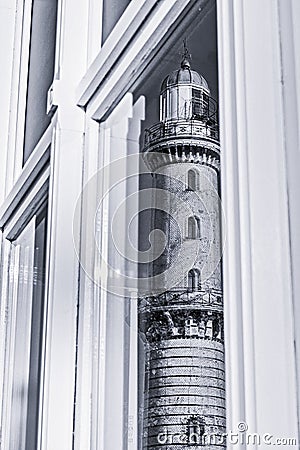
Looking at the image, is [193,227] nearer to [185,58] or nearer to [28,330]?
[185,58]

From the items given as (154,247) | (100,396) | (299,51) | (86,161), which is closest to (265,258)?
(299,51)

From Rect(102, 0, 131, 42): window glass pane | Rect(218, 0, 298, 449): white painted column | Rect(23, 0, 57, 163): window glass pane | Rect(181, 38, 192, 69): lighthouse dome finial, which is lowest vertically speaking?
Rect(218, 0, 298, 449): white painted column

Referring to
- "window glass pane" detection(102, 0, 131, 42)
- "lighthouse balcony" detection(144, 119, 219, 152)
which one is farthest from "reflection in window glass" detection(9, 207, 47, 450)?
"lighthouse balcony" detection(144, 119, 219, 152)

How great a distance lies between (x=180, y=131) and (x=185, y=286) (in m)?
0.13

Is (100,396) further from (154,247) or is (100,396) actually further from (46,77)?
(46,77)

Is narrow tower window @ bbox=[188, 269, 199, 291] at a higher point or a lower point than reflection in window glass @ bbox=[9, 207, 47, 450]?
lower

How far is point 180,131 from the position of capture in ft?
2.29

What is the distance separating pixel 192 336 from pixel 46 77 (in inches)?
27.9

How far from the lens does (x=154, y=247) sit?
0.74 m

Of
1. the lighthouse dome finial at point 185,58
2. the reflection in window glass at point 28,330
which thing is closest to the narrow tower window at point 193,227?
the lighthouse dome finial at point 185,58

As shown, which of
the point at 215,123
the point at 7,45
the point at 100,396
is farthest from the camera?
the point at 7,45

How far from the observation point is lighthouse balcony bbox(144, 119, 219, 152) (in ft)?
2.11

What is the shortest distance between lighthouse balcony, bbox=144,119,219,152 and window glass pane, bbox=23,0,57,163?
1.40 ft

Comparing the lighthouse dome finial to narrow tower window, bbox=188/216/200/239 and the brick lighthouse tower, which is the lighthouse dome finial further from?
narrow tower window, bbox=188/216/200/239
